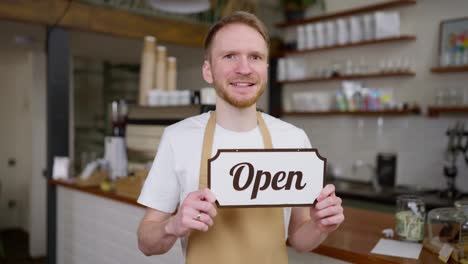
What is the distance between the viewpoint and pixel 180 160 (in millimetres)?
1263

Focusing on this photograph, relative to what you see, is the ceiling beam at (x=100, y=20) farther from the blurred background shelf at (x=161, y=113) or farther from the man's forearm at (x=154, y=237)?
the man's forearm at (x=154, y=237)

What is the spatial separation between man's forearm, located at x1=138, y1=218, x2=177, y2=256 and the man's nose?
45 cm

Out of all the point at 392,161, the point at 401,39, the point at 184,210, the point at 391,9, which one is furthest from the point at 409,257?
the point at 391,9

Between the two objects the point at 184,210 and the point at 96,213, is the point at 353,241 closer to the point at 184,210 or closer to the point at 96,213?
the point at 184,210

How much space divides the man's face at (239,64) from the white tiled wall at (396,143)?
11.7 ft

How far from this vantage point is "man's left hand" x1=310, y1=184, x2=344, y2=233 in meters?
1.14

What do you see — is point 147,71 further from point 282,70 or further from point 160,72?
point 282,70

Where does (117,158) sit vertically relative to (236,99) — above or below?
below

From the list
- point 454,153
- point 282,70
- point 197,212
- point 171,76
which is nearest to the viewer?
point 197,212

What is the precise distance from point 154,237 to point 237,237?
0.78 feet

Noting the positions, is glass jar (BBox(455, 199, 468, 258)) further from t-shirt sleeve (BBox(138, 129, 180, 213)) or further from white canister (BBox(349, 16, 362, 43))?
white canister (BBox(349, 16, 362, 43))

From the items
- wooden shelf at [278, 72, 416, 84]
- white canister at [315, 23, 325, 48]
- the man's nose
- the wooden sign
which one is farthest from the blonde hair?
white canister at [315, 23, 325, 48]

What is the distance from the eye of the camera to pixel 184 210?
1.06m

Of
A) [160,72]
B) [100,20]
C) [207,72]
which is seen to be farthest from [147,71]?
[207,72]
